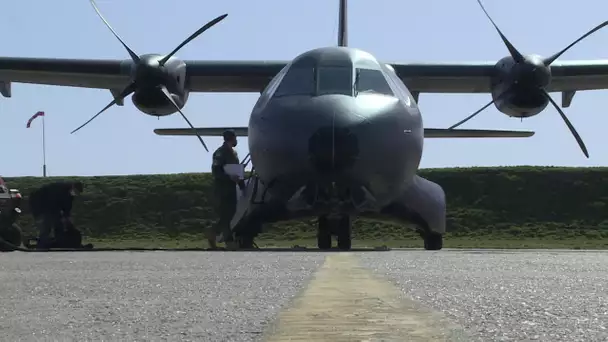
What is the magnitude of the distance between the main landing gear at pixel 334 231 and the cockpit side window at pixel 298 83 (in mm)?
1858

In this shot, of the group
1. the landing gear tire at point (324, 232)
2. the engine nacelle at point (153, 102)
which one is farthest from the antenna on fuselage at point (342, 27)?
the landing gear tire at point (324, 232)

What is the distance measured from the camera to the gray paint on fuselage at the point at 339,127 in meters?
12.6

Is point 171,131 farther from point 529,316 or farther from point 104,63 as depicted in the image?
point 529,316

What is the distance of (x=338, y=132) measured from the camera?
12.3 m

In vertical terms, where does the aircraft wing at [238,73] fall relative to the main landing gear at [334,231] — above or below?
above

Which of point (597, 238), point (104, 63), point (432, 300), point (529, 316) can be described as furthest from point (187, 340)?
point (597, 238)

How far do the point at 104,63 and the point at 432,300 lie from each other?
16.5 m

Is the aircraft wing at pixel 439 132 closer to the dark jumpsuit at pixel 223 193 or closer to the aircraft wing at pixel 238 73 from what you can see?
the aircraft wing at pixel 238 73

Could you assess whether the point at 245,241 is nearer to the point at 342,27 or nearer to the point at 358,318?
the point at 342,27

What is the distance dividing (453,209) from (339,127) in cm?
2124

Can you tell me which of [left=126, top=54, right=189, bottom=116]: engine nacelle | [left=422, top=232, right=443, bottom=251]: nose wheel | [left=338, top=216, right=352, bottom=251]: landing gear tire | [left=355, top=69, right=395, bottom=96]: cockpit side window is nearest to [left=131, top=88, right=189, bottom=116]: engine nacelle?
[left=126, top=54, right=189, bottom=116]: engine nacelle

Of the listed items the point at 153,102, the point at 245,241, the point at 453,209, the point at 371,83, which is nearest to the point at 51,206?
the point at 245,241

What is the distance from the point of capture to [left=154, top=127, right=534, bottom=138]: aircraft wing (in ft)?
57.0

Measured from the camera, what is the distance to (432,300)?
4.63 meters
